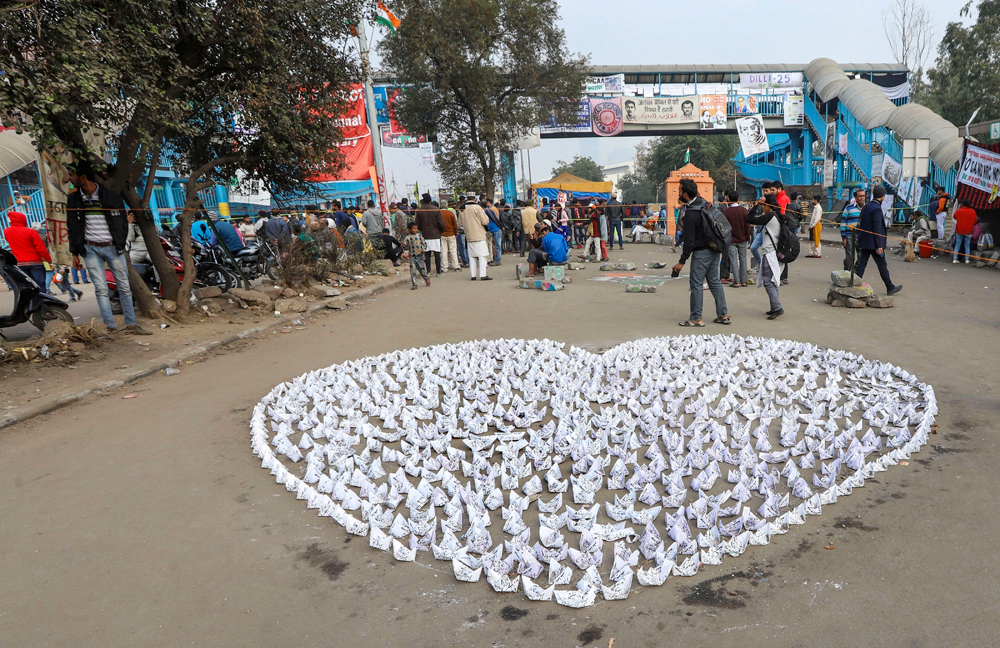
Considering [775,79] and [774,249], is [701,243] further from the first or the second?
[775,79]

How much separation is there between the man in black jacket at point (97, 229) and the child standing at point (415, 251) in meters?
5.19

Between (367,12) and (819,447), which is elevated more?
(367,12)

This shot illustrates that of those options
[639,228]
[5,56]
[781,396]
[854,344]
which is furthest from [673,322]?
[639,228]

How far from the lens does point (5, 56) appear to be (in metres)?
4.75

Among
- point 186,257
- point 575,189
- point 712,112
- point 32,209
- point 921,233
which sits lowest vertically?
point 921,233

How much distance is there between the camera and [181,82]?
707 cm

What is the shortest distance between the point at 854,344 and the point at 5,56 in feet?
25.5

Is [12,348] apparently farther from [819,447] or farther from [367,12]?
[819,447]

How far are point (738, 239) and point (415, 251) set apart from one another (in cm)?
573

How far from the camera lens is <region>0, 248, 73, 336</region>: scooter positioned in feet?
22.3

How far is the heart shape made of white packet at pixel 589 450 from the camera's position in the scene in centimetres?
264

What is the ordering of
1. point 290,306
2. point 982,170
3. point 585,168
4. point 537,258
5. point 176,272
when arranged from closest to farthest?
point 290,306 → point 176,272 → point 537,258 → point 982,170 → point 585,168

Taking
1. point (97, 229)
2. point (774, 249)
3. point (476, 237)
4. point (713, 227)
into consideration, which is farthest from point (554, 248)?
point (97, 229)

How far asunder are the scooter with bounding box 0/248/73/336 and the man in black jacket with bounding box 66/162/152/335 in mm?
641
